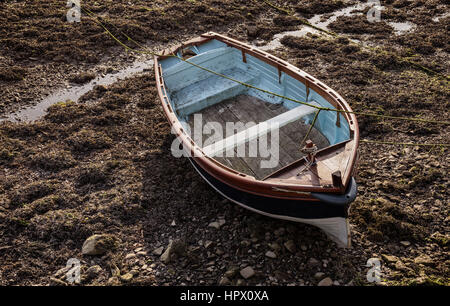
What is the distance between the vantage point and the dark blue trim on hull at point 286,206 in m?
5.35

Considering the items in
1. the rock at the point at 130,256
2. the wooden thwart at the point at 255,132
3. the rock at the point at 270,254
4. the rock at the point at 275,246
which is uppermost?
the wooden thwart at the point at 255,132

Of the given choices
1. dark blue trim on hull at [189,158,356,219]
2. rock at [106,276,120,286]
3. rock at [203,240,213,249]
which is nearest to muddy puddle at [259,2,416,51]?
dark blue trim on hull at [189,158,356,219]

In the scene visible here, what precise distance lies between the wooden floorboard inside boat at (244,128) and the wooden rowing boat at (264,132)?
0.06ft

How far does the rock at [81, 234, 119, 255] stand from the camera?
20.6 ft

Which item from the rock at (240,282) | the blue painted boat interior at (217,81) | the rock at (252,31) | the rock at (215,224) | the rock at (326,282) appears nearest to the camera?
the rock at (326,282)

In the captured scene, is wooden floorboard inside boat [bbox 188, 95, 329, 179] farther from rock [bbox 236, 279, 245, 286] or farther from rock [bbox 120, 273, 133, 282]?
rock [bbox 120, 273, 133, 282]

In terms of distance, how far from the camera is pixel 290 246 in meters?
5.96

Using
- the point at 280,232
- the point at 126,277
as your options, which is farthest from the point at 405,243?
the point at 126,277

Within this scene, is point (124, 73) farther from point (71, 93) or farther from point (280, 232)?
point (280, 232)

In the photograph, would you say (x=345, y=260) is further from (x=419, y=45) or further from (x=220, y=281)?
(x=419, y=45)

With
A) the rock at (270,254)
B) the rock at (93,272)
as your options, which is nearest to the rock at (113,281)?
the rock at (93,272)

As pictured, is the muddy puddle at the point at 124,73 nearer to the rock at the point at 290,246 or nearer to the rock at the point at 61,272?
the rock at the point at 61,272
